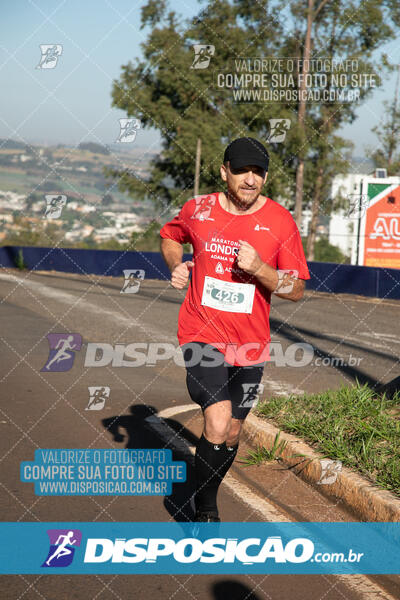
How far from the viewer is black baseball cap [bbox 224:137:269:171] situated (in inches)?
168

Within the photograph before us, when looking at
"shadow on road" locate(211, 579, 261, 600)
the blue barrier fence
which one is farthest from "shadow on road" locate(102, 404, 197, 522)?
the blue barrier fence

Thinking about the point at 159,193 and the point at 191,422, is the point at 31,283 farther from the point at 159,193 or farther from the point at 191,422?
the point at 159,193

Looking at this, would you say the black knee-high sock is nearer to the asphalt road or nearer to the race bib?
the asphalt road

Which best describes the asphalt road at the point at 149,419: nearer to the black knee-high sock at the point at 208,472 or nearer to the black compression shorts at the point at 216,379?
the black knee-high sock at the point at 208,472

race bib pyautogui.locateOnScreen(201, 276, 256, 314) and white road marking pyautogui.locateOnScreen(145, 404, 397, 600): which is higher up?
race bib pyautogui.locateOnScreen(201, 276, 256, 314)

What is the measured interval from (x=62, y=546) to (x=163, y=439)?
2286 millimetres

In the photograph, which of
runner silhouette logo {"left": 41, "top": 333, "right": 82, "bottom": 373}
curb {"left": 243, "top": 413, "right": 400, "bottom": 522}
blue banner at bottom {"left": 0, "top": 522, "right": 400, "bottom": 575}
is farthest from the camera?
runner silhouette logo {"left": 41, "top": 333, "right": 82, "bottom": 373}

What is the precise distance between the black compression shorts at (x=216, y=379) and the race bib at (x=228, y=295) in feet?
0.81

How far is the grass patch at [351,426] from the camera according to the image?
5031 millimetres

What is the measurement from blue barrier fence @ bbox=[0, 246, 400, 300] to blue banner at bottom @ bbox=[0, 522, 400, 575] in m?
19.2

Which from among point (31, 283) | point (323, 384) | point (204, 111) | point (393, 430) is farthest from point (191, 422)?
point (204, 111)

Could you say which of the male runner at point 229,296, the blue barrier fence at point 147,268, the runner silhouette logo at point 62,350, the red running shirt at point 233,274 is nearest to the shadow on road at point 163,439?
the male runner at point 229,296

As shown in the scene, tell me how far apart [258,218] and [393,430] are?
2139 millimetres

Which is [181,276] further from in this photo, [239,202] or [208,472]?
[208,472]
